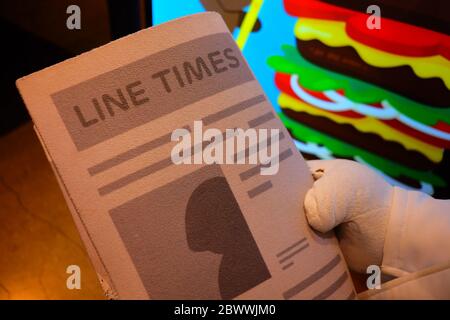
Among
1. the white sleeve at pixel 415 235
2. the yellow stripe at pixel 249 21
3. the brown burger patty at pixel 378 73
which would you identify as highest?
the yellow stripe at pixel 249 21

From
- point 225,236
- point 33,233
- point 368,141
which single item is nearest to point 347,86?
point 368,141

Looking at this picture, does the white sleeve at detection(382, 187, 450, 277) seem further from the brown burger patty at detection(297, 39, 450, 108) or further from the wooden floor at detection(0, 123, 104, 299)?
the wooden floor at detection(0, 123, 104, 299)

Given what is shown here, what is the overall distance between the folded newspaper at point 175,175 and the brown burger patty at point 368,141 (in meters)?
0.61

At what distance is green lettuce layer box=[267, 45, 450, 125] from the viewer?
1.17m

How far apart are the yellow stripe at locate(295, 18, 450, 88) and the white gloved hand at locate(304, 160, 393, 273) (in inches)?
17.4

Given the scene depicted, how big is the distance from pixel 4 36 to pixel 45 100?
4.71 feet

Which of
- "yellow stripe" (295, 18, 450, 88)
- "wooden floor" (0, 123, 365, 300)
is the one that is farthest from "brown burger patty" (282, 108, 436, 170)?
"wooden floor" (0, 123, 365, 300)

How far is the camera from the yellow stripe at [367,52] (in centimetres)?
108

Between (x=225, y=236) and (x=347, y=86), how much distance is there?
0.70 m

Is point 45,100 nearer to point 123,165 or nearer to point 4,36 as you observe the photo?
point 123,165

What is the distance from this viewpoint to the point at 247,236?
71 cm

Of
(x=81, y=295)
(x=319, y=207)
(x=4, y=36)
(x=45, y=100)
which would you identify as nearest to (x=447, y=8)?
(x=319, y=207)

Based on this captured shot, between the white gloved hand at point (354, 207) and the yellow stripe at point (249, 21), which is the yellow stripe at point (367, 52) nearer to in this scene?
the yellow stripe at point (249, 21)

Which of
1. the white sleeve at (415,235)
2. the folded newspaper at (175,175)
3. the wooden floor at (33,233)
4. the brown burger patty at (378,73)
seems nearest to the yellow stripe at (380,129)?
the brown burger patty at (378,73)
